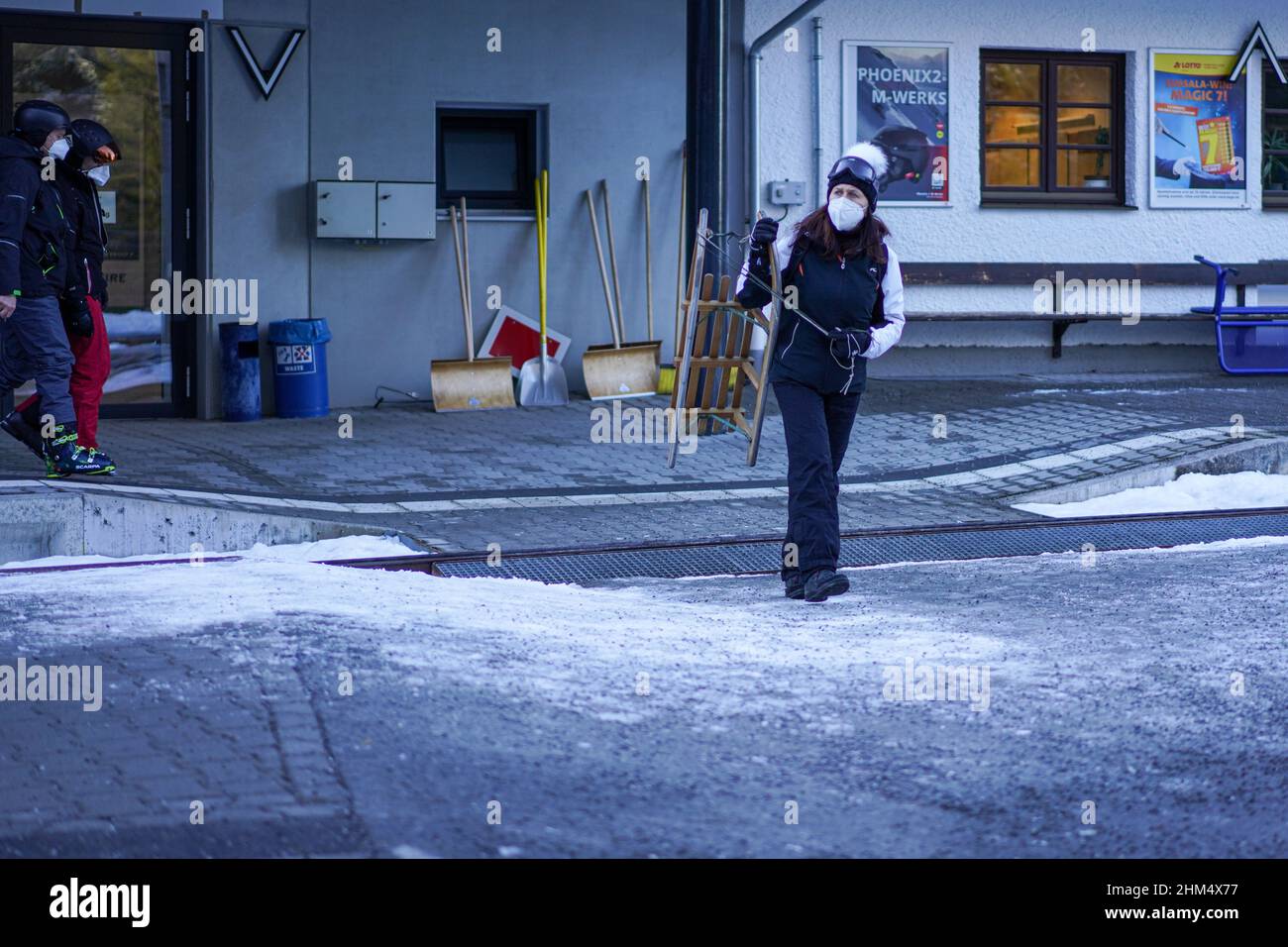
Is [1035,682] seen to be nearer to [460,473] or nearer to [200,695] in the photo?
[200,695]

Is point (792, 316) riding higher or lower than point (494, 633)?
higher

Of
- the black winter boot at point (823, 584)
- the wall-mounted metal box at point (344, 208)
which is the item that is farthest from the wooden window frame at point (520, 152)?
the black winter boot at point (823, 584)

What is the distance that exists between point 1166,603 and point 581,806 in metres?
3.40

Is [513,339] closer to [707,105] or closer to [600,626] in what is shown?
[707,105]

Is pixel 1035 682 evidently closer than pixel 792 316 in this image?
Yes

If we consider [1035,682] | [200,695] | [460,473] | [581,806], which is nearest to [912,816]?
[581,806]

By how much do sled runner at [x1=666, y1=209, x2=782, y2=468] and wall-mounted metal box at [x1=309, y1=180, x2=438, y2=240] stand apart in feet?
9.22

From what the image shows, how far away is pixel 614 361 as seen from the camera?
13594 millimetres

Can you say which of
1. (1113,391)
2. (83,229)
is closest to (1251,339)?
(1113,391)

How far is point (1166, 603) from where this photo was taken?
6824mm

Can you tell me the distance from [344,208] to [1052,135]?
247 inches

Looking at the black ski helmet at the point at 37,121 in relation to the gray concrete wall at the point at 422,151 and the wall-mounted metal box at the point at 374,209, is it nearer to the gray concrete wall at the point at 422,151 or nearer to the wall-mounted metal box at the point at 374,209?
the gray concrete wall at the point at 422,151

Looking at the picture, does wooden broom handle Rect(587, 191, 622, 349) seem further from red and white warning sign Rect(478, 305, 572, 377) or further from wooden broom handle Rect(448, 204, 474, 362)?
wooden broom handle Rect(448, 204, 474, 362)
